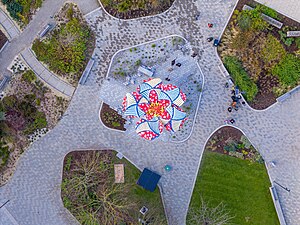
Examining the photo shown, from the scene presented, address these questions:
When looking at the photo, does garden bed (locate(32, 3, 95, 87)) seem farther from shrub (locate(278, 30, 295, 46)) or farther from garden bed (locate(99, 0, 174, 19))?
shrub (locate(278, 30, 295, 46))

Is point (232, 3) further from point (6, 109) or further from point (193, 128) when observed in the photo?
point (6, 109)

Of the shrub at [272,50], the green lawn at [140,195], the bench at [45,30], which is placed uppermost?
the bench at [45,30]

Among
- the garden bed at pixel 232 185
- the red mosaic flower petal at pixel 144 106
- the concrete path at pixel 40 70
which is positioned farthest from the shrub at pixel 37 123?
the garden bed at pixel 232 185

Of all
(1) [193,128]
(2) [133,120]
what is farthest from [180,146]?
(2) [133,120]

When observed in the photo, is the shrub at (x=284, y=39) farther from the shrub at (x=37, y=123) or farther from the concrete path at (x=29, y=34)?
the shrub at (x=37, y=123)

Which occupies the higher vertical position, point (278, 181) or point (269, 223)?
point (278, 181)

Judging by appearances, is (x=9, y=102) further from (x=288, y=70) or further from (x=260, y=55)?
(x=288, y=70)

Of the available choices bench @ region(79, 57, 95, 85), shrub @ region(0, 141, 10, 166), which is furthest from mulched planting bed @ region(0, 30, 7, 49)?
shrub @ region(0, 141, 10, 166)
